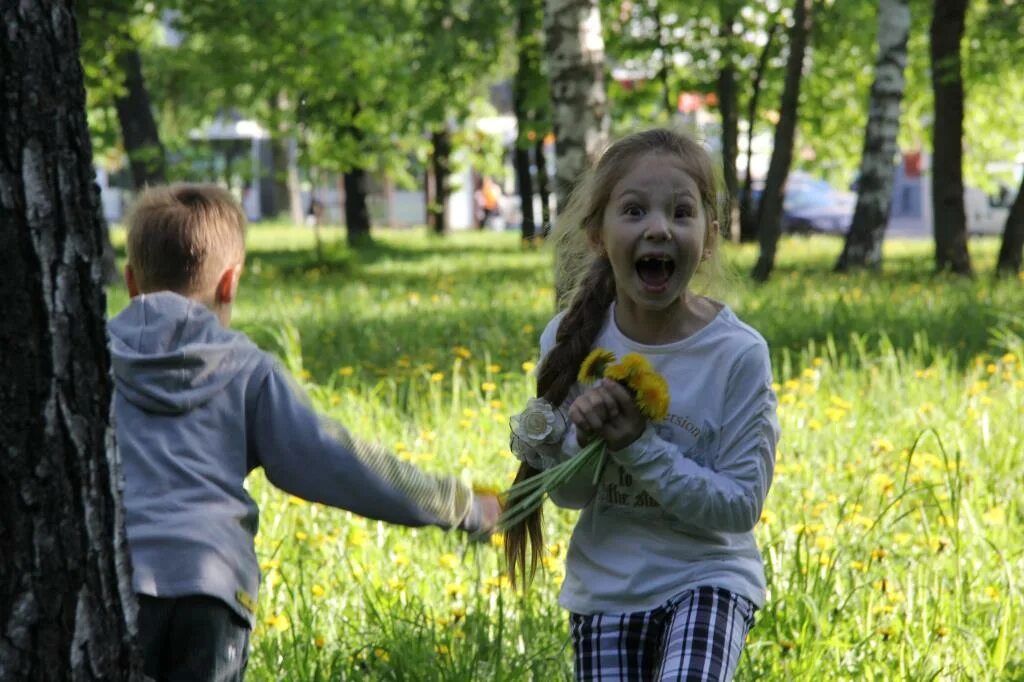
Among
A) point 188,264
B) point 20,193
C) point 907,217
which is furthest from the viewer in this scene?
point 907,217

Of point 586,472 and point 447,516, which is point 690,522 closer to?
point 586,472

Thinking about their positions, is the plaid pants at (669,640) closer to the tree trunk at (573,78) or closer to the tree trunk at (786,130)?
the tree trunk at (573,78)

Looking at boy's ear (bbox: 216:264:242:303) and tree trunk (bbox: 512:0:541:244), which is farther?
tree trunk (bbox: 512:0:541:244)

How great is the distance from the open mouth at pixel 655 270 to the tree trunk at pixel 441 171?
28.3 m

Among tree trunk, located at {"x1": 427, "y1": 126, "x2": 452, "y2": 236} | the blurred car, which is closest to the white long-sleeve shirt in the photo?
tree trunk, located at {"x1": 427, "y1": 126, "x2": 452, "y2": 236}

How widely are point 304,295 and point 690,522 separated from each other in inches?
486

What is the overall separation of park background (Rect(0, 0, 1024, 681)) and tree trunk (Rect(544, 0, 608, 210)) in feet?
0.06

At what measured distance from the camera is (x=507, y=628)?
13.5 feet

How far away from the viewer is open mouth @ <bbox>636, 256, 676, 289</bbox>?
9.54 ft

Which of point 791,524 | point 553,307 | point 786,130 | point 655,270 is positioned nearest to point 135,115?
point 786,130

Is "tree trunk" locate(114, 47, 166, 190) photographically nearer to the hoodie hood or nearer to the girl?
the hoodie hood

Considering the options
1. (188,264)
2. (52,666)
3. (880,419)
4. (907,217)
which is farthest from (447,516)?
(907,217)

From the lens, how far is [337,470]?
117 inches

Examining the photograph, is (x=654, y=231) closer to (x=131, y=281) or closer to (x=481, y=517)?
(x=481, y=517)
